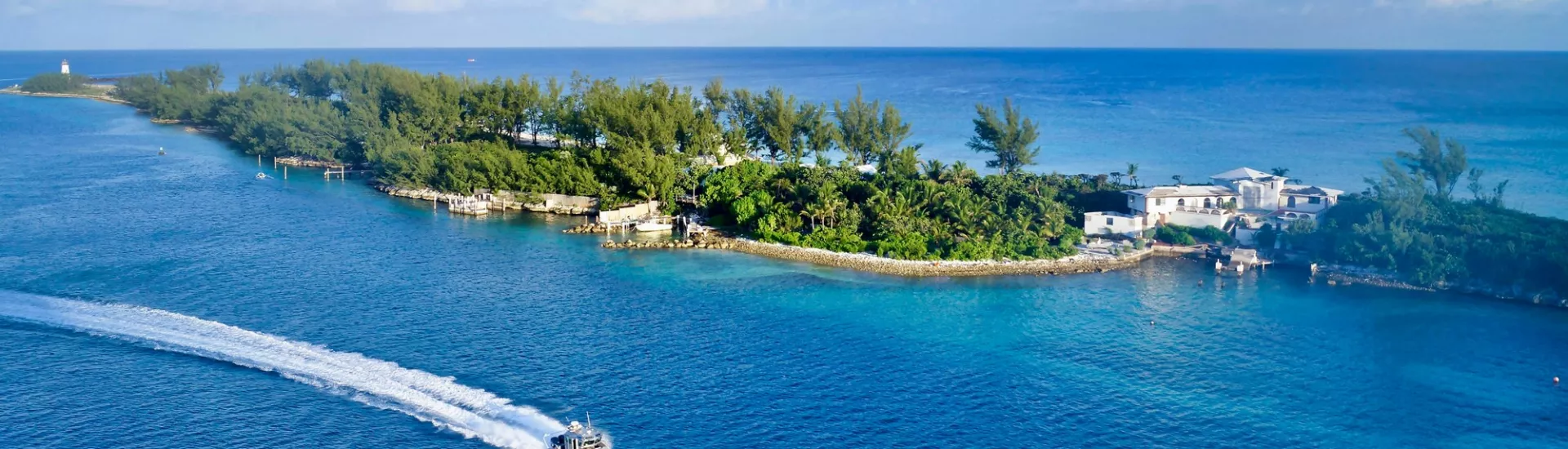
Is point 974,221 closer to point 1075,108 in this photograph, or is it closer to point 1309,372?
point 1309,372

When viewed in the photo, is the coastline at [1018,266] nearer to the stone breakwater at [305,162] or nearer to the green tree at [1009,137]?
the green tree at [1009,137]

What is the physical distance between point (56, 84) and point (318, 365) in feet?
441

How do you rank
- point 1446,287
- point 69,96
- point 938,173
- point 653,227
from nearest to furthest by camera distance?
point 1446,287 < point 653,227 < point 938,173 < point 69,96

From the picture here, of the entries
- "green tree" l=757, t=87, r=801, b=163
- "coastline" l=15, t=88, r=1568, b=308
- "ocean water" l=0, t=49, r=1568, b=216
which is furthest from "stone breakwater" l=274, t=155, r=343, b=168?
"ocean water" l=0, t=49, r=1568, b=216

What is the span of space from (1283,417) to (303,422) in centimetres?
2444

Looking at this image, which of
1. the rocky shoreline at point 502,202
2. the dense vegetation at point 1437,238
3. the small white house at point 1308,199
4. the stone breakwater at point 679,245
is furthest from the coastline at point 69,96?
the dense vegetation at point 1437,238

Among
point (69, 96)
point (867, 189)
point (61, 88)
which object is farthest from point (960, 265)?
point (61, 88)

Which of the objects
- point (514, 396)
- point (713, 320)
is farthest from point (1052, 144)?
point (514, 396)

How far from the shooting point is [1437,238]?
1638 inches

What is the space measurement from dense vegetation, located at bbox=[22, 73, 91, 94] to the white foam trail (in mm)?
117993

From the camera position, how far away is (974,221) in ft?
153

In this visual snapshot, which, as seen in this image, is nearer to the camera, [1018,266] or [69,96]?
[1018,266]

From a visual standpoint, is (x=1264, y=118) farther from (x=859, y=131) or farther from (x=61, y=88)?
(x=61, y=88)

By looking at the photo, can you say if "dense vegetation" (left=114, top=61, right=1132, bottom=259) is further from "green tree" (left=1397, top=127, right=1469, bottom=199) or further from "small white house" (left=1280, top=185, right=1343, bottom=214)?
"green tree" (left=1397, top=127, right=1469, bottom=199)
